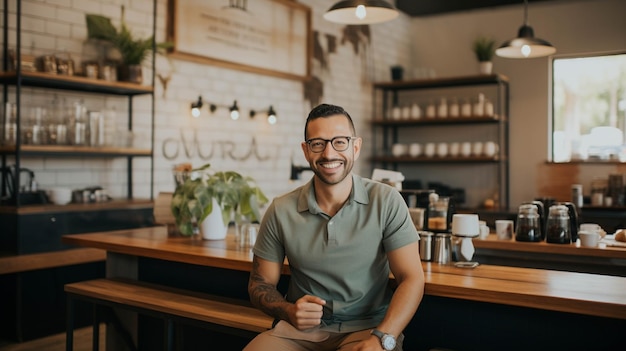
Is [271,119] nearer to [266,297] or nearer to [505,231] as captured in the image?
[505,231]

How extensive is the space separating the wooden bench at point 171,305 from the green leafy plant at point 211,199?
1.33 feet

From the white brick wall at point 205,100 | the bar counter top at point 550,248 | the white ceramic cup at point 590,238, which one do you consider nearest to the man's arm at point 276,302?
the bar counter top at point 550,248

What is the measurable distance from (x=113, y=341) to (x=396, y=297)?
2011 millimetres

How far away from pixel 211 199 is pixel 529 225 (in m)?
1.81

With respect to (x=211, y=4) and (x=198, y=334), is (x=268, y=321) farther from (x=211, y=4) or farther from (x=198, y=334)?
(x=211, y=4)

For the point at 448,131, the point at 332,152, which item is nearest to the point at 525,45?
the point at 448,131

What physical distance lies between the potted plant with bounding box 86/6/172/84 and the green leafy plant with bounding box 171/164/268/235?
1540 mm

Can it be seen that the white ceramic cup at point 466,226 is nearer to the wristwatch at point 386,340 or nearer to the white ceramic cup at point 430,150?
the wristwatch at point 386,340

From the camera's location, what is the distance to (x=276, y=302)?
7.62 ft

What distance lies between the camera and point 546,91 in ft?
24.0

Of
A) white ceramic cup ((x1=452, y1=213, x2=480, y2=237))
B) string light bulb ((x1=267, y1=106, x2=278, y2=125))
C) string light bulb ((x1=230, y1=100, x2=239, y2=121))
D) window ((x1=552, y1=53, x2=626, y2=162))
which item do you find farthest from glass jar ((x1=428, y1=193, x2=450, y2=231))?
window ((x1=552, y1=53, x2=626, y2=162))

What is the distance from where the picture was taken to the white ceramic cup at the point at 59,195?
4.35m

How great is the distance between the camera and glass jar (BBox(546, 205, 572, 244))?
12.0 feet

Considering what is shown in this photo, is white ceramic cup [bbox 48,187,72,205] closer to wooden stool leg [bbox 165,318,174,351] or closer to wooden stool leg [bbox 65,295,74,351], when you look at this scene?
wooden stool leg [bbox 65,295,74,351]
